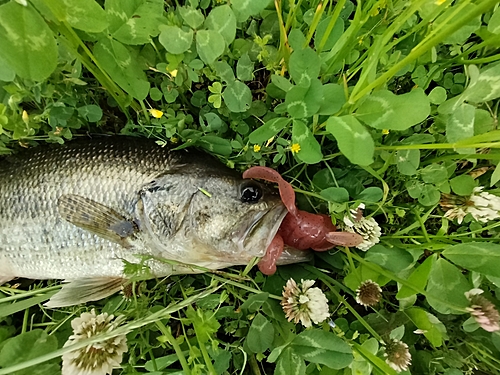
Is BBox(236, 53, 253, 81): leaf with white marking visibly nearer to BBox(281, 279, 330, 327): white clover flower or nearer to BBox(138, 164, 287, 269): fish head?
BBox(138, 164, 287, 269): fish head

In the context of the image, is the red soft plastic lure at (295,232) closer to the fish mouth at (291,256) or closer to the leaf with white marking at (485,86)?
the fish mouth at (291,256)

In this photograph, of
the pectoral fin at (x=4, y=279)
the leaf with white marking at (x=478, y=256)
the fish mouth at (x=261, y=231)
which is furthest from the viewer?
the pectoral fin at (x=4, y=279)

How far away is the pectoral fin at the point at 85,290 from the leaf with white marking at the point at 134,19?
986mm

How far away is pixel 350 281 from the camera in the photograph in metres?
1.70

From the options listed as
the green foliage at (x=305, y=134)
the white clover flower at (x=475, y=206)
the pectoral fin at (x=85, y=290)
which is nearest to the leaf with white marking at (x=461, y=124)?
the green foliage at (x=305, y=134)

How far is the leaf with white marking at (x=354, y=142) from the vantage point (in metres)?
1.29

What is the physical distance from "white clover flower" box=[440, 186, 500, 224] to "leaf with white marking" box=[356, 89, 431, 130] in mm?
594

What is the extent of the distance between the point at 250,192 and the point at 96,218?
2.02 feet

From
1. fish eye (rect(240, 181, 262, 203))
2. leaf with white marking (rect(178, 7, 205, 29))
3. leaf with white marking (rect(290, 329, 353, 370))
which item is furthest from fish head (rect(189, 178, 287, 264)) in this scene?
leaf with white marking (rect(178, 7, 205, 29))

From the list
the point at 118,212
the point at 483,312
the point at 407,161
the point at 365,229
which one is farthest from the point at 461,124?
the point at 118,212

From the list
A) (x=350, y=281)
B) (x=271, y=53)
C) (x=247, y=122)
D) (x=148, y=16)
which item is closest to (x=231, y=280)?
(x=350, y=281)

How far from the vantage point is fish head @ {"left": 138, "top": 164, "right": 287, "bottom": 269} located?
1.63m

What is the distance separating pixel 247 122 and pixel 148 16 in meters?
0.57

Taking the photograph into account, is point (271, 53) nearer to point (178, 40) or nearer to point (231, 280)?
point (178, 40)
